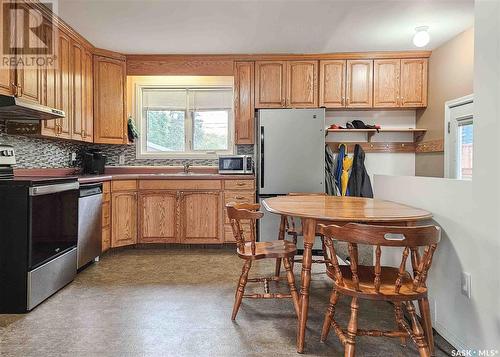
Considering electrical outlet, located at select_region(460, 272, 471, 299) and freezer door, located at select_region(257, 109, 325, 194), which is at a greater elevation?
freezer door, located at select_region(257, 109, 325, 194)

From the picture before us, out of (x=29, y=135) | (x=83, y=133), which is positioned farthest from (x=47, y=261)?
(x=83, y=133)

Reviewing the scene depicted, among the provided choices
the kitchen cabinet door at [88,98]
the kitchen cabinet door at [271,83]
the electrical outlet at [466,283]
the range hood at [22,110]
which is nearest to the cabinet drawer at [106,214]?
the kitchen cabinet door at [88,98]

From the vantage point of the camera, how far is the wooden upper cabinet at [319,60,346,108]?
3.96 metres

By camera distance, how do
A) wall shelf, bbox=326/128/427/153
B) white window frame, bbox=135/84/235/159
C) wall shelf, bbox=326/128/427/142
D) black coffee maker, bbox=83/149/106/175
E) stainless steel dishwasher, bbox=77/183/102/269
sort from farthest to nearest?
white window frame, bbox=135/84/235/159 → wall shelf, bbox=326/128/427/153 → wall shelf, bbox=326/128/427/142 → black coffee maker, bbox=83/149/106/175 → stainless steel dishwasher, bbox=77/183/102/269

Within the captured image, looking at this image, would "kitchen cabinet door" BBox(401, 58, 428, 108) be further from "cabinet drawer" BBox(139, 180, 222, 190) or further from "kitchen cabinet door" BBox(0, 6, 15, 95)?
"kitchen cabinet door" BBox(0, 6, 15, 95)

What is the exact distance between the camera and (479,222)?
4.93ft

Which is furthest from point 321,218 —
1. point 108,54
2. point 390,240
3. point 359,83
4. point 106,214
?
point 108,54

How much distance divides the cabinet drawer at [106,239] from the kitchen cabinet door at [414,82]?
12.6ft

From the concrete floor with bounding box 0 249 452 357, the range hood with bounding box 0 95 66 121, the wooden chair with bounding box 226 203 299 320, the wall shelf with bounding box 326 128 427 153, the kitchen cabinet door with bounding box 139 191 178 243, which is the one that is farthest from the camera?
the wall shelf with bounding box 326 128 427 153

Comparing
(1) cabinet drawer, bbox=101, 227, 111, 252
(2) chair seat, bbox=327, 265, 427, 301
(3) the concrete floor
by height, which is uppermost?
(2) chair seat, bbox=327, 265, 427, 301

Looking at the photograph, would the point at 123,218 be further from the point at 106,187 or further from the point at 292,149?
the point at 292,149

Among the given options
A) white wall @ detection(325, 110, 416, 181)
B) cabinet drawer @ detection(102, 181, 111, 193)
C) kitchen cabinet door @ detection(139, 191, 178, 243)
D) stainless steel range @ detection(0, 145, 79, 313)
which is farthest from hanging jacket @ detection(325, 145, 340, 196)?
stainless steel range @ detection(0, 145, 79, 313)

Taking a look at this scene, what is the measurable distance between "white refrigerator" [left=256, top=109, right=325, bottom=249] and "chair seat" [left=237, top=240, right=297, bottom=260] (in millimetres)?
1524

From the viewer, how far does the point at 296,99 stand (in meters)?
3.98
